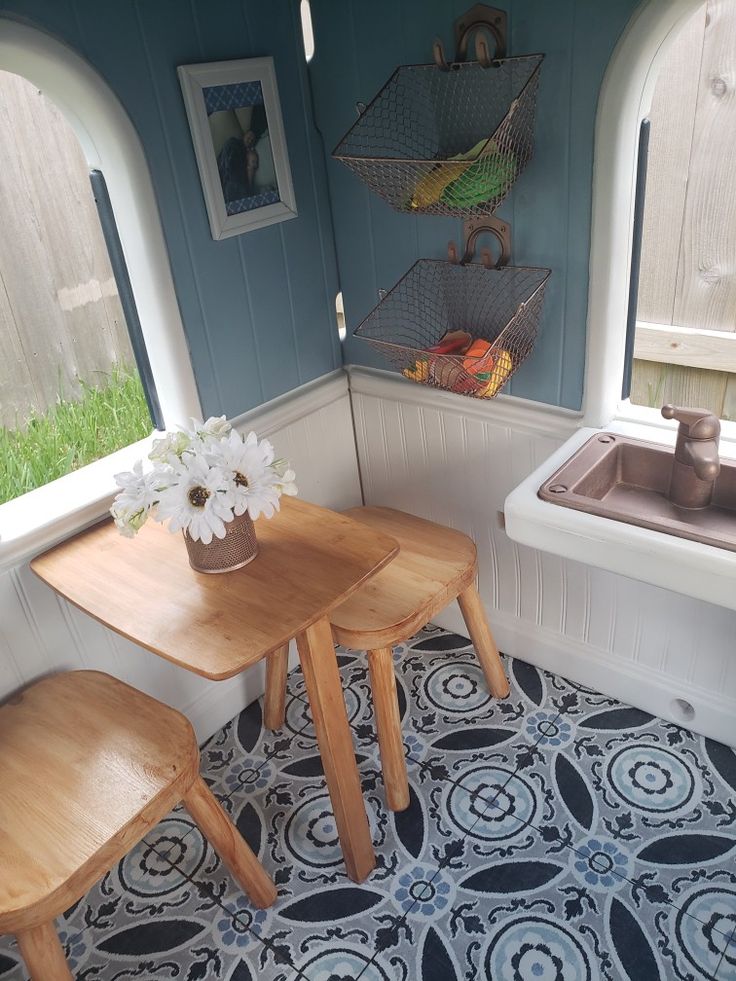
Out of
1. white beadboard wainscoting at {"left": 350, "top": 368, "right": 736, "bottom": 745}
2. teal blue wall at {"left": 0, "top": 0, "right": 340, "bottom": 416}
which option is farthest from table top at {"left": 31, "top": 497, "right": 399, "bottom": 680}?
white beadboard wainscoting at {"left": 350, "top": 368, "right": 736, "bottom": 745}

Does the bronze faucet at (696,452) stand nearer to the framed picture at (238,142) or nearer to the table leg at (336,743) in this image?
the table leg at (336,743)

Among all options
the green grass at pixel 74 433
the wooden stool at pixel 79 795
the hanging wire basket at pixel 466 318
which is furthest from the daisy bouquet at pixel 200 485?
the green grass at pixel 74 433

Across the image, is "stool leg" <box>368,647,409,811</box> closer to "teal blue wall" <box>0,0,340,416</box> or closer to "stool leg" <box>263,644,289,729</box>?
"stool leg" <box>263,644,289,729</box>

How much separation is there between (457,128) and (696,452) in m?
0.87

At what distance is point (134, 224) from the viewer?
5.39ft

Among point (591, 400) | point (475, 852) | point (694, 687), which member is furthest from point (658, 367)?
point (475, 852)

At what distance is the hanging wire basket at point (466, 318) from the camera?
173 centimetres

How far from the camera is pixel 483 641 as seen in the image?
2076 mm

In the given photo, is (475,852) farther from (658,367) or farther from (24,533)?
(658,367)

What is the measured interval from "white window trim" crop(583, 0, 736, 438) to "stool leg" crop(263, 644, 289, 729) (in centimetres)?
100

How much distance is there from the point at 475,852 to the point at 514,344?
1182mm

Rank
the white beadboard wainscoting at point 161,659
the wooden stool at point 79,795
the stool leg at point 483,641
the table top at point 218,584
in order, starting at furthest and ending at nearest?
1. the stool leg at point 483,641
2. the white beadboard wainscoting at point 161,659
3. the table top at point 218,584
4. the wooden stool at point 79,795

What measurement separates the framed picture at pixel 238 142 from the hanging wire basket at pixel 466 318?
38 centimetres

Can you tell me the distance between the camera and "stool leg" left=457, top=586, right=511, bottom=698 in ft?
6.60
